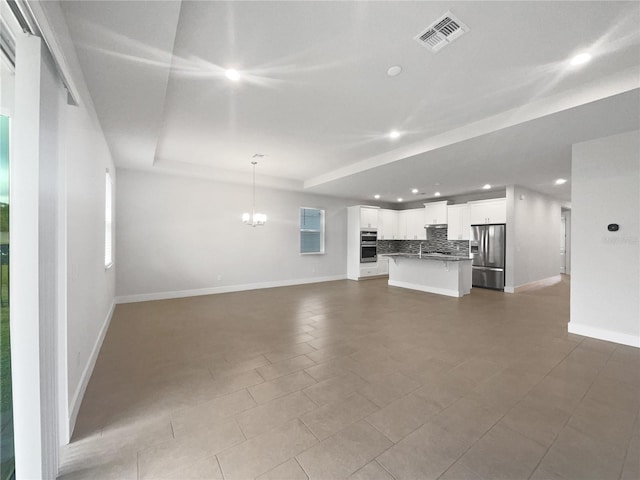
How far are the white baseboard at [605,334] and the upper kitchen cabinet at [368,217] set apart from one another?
18.5 feet

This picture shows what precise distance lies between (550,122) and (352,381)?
368cm

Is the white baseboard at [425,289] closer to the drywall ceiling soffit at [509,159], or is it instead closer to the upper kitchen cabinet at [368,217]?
the upper kitchen cabinet at [368,217]

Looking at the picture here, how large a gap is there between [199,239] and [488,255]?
7.53 metres

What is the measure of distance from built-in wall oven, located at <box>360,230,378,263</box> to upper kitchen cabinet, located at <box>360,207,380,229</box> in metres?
0.20

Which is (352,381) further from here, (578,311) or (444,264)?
(444,264)

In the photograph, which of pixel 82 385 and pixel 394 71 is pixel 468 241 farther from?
pixel 82 385

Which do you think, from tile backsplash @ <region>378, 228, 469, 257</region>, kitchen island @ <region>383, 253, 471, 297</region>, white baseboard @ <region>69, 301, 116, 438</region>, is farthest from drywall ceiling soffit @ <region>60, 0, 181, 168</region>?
tile backsplash @ <region>378, 228, 469, 257</region>

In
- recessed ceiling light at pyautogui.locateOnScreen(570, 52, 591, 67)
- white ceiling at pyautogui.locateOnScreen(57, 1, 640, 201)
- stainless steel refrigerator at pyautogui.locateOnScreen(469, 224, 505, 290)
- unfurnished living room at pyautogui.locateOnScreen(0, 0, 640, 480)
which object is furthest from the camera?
stainless steel refrigerator at pyautogui.locateOnScreen(469, 224, 505, 290)

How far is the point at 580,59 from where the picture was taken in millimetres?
2275

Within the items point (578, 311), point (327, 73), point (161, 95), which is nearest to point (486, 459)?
point (327, 73)

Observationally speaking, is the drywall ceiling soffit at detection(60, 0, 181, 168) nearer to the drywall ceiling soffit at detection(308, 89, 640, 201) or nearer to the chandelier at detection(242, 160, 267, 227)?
the chandelier at detection(242, 160, 267, 227)

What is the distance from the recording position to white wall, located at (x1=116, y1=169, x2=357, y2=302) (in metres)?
5.47

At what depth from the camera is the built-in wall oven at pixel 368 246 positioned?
8.66m

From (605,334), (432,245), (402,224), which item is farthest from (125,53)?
(432,245)
